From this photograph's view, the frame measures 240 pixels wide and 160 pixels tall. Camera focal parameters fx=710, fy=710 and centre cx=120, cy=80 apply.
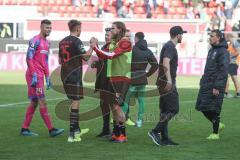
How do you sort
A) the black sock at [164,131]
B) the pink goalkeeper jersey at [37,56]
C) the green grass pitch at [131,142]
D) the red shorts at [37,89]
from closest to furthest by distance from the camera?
the green grass pitch at [131,142], the black sock at [164,131], the pink goalkeeper jersey at [37,56], the red shorts at [37,89]

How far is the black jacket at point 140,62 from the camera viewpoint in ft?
45.7

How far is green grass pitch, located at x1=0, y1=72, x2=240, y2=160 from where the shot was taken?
1034 cm

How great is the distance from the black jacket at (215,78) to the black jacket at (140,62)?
6.10ft

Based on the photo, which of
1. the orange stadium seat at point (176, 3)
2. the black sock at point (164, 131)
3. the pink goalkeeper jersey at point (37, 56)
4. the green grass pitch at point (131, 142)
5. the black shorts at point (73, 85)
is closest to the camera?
the green grass pitch at point (131, 142)

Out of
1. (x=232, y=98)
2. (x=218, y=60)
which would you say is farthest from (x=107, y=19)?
(x=218, y=60)

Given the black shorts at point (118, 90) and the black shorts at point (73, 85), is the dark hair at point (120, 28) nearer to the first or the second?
the black shorts at point (118, 90)

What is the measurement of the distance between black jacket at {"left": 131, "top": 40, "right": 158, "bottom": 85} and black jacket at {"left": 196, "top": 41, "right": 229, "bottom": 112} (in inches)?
73.2

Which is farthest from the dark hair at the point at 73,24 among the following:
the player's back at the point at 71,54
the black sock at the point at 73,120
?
the black sock at the point at 73,120

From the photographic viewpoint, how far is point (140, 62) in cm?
1395

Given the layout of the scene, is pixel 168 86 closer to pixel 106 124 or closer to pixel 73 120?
pixel 73 120

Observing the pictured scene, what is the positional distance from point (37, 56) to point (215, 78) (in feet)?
10.0

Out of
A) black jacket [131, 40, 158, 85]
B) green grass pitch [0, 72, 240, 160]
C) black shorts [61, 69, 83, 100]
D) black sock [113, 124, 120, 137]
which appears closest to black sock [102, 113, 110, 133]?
green grass pitch [0, 72, 240, 160]

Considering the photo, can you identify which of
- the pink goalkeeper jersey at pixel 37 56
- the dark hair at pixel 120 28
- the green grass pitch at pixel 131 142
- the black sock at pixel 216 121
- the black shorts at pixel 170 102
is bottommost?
the green grass pitch at pixel 131 142

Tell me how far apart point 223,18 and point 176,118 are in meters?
24.6
